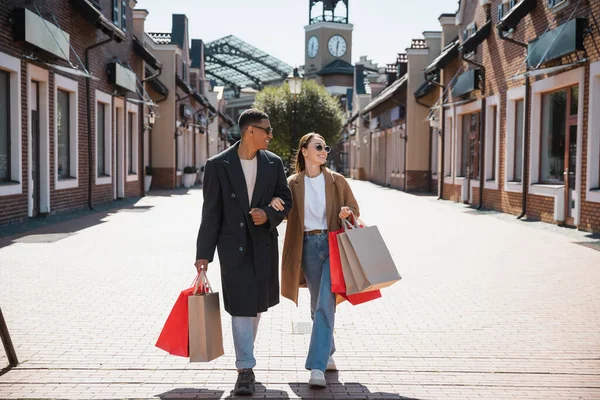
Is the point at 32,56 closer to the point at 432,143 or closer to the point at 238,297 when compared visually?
the point at 238,297

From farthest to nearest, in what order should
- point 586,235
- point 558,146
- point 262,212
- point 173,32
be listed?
point 173,32 < point 558,146 < point 586,235 < point 262,212

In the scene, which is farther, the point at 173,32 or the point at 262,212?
the point at 173,32

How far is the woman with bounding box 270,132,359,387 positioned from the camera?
4637mm

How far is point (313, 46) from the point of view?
253ft

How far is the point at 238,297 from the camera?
441 centimetres

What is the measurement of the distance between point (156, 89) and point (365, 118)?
20.8 m

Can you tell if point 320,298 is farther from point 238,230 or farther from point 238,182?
point 238,182

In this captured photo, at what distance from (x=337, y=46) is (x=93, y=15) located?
196 feet

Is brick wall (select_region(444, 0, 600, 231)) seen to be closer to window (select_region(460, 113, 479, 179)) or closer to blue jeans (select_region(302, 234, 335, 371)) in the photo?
window (select_region(460, 113, 479, 179))

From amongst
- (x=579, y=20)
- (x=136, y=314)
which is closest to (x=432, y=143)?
(x=579, y=20)

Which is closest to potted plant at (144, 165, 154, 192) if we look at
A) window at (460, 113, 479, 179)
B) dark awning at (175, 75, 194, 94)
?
dark awning at (175, 75, 194, 94)

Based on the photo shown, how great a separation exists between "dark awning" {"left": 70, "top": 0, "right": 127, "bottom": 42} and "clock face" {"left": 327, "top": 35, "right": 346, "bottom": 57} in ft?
186

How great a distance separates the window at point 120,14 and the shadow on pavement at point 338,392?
65.6ft

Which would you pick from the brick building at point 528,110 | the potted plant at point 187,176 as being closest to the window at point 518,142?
the brick building at point 528,110
